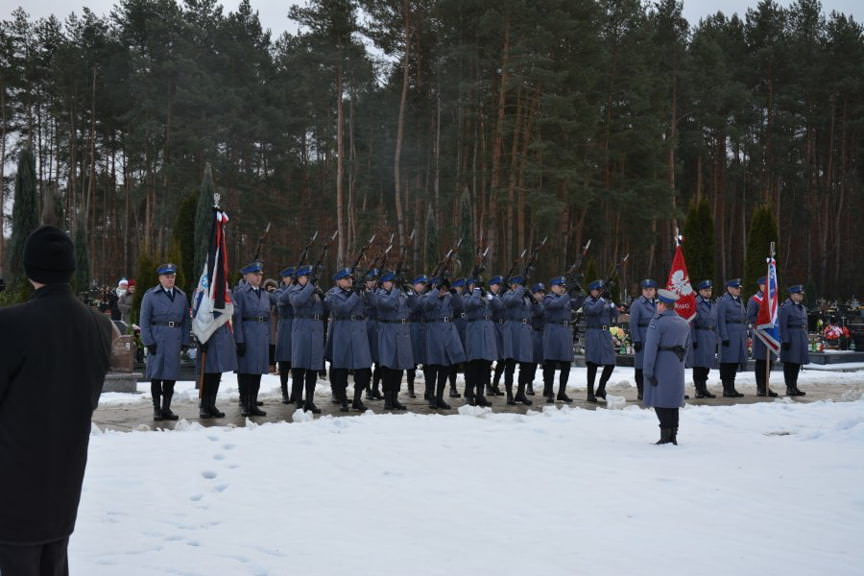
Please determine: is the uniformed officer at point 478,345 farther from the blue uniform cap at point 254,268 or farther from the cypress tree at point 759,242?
the cypress tree at point 759,242

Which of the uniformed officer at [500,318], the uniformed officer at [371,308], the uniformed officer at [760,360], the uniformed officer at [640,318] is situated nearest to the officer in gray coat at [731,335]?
the uniformed officer at [760,360]

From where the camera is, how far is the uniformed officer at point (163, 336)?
1000 cm

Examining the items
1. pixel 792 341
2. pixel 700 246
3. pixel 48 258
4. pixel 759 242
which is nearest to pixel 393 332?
pixel 792 341

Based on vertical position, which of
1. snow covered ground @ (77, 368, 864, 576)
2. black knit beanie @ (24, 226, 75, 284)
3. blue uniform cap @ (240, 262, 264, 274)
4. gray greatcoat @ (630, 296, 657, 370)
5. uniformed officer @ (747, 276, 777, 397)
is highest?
blue uniform cap @ (240, 262, 264, 274)

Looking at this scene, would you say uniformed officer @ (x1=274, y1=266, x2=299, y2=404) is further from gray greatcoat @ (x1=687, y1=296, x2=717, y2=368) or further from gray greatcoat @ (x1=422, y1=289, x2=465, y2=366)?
gray greatcoat @ (x1=687, y1=296, x2=717, y2=368)

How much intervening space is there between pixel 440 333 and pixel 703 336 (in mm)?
4614

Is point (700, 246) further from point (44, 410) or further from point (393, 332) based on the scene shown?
point (44, 410)

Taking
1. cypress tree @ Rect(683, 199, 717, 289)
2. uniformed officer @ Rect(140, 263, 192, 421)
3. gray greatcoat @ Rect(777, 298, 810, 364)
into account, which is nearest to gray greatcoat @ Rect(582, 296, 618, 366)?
gray greatcoat @ Rect(777, 298, 810, 364)

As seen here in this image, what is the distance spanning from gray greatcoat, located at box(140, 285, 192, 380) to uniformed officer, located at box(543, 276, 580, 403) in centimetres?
549

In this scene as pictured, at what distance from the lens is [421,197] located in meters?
38.4

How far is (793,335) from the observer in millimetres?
14812

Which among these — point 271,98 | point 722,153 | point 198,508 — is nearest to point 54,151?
point 271,98

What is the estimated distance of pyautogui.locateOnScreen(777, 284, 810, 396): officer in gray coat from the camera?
14.8m

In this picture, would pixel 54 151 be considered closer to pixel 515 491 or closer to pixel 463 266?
pixel 463 266
